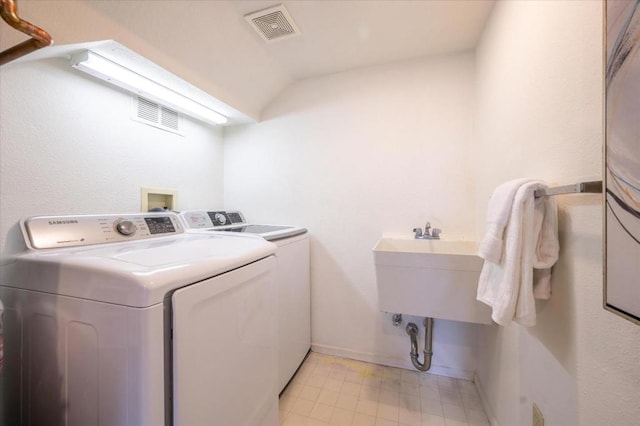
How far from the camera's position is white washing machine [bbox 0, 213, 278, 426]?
57cm

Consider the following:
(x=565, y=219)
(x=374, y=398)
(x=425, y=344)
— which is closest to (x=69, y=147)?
(x=565, y=219)

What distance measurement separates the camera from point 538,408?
0.85 meters

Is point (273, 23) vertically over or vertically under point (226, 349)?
over

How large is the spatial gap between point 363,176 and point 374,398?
1500 millimetres

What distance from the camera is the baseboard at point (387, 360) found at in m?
1.65

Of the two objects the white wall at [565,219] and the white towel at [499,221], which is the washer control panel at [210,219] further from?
the white wall at [565,219]

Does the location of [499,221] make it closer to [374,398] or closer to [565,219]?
[565,219]

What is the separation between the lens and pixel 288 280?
155 centimetres

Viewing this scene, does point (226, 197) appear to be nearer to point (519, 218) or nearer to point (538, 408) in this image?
point (519, 218)

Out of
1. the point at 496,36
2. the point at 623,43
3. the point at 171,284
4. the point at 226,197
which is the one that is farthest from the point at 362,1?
the point at 226,197

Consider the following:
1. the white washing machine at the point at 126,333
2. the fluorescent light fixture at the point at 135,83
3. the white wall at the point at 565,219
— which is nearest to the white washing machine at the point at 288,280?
the white washing machine at the point at 126,333

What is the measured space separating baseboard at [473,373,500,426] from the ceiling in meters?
2.22

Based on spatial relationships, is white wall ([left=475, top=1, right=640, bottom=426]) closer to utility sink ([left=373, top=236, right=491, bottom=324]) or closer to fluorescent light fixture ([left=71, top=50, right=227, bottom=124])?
utility sink ([left=373, top=236, right=491, bottom=324])

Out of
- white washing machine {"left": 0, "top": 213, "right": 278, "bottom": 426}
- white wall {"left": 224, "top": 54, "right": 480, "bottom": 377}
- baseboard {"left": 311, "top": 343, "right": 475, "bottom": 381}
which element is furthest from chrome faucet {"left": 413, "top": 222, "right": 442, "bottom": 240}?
white washing machine {"left": 0, "top": 213, "right": 278, "bottom": 426}
